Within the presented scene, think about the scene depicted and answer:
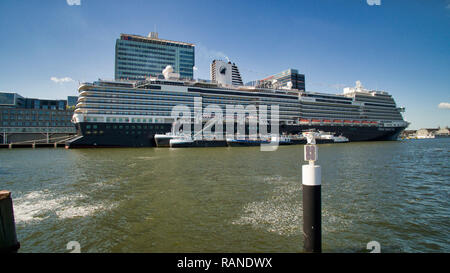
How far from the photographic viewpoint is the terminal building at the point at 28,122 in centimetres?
7581

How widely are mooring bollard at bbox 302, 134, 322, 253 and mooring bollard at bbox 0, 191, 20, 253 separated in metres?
5.72

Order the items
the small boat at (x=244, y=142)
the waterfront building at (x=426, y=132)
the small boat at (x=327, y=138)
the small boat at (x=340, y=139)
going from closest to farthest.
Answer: the small boat at (x=244, y=142)
the small boat at (x=327, y=138)
the small boat at (x=340, y=139)
the waterfront building at (x=426, y=132)

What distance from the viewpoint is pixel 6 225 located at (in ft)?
14.7

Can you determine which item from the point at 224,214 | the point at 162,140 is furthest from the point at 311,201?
the point at 162,140

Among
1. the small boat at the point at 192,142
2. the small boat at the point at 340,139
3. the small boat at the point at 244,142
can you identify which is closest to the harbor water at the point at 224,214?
the small boat at the point at 192,142

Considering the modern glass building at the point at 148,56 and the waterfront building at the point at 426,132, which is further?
the waterfront building at the point at 426,132

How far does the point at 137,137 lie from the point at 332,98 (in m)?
70.6

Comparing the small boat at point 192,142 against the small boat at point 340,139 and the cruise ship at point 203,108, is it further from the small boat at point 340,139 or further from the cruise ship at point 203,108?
the small boat at point 340,139

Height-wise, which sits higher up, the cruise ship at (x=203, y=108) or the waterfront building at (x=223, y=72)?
the waterfront building at (x=223, y=72)

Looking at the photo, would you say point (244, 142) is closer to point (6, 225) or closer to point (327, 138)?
point (327, 138)

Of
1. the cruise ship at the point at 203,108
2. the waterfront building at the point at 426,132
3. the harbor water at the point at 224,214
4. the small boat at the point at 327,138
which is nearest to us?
the harbor water at the point at 224,214

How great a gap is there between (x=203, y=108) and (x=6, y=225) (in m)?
60.9

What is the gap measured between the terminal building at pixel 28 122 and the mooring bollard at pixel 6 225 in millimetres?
83173

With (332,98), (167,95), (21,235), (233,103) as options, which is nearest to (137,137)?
(167,95)
